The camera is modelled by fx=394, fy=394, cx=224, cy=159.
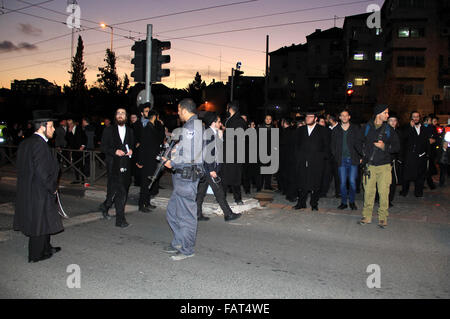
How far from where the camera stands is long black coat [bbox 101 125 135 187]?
23.4 feet

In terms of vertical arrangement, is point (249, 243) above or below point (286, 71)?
below

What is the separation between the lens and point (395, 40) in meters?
41.8

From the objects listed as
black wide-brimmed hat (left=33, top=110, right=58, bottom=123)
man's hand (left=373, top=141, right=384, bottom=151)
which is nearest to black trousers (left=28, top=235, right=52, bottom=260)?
black wide-brimmed hat (left=33, top=110, right=58, bottom=123)

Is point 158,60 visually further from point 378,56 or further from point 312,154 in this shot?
point 378,56

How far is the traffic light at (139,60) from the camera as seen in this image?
10314 mm

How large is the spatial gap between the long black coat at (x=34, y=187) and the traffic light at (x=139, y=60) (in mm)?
5577

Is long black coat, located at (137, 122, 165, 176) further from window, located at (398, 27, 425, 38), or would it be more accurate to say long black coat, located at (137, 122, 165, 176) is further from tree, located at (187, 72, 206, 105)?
tree, located at (187, 72, 206, 105)

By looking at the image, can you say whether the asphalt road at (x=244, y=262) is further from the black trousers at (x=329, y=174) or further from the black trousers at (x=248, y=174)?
the black trousers at (x=248, y=174)

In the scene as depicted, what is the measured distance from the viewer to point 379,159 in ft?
23.1

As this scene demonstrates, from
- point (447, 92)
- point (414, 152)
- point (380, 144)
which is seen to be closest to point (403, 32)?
point (447, 92)
